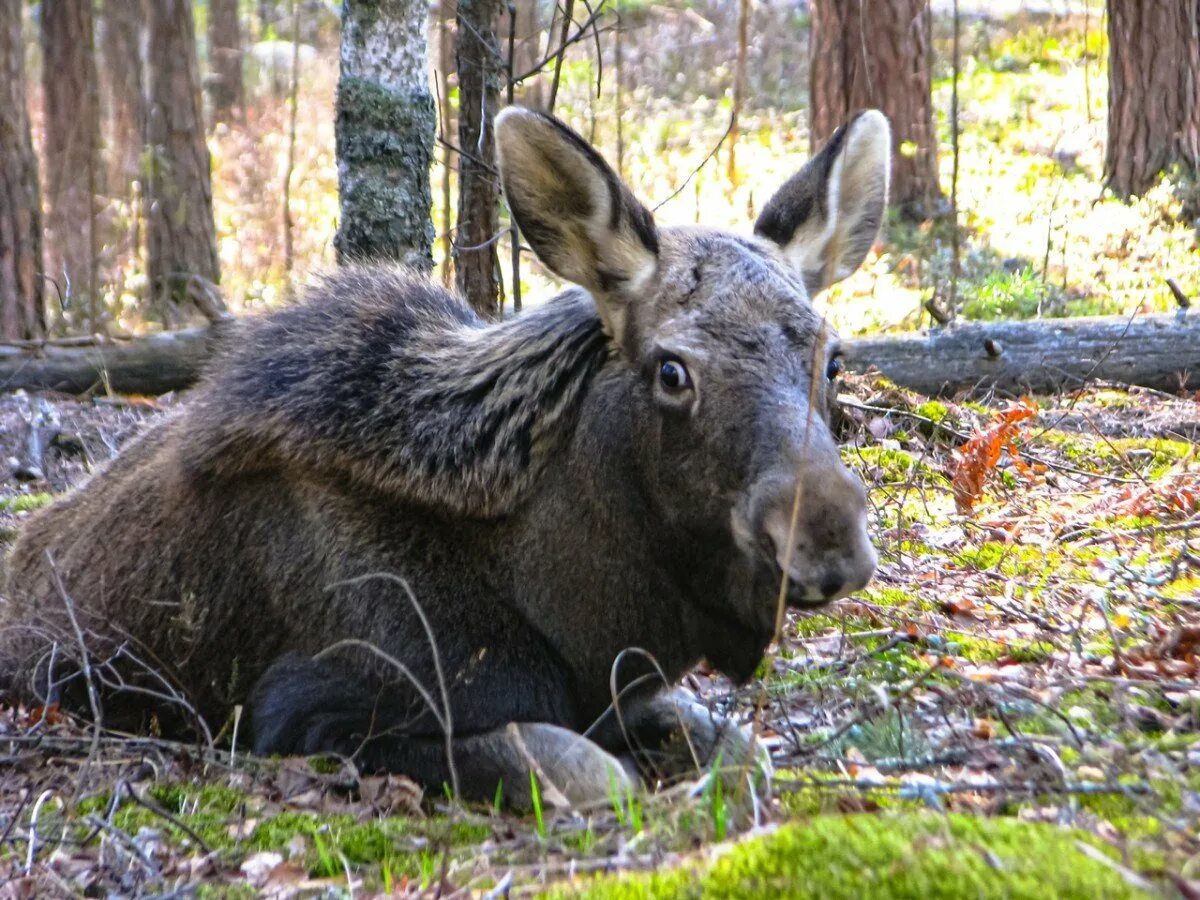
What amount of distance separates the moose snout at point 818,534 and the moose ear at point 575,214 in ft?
3.73

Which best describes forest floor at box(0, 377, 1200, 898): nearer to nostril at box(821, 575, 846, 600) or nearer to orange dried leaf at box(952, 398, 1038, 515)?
orange dried leaf at box(952, 398, 1038, 515)

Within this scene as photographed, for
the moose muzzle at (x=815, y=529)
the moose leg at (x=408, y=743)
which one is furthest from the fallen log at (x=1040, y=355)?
the moose muzzle at (x=815, y=529)

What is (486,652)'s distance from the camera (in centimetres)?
463

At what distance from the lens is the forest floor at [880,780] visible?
8.65 feet

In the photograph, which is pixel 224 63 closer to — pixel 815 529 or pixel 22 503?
pixel 22 503

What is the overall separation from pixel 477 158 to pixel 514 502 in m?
3.76

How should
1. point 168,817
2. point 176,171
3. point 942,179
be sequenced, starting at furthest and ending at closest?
point 942,179, point 176,171, point 168,817

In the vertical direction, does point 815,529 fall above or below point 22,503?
above

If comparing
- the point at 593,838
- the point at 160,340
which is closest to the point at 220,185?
the point at 160,340

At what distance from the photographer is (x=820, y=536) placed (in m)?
3.79

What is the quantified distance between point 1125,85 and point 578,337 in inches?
626

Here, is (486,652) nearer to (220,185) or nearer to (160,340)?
(160,340)

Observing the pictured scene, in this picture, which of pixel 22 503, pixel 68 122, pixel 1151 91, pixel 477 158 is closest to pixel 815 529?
pixel 477 158

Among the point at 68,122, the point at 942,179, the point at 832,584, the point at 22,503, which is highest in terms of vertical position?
the point at 68,122
